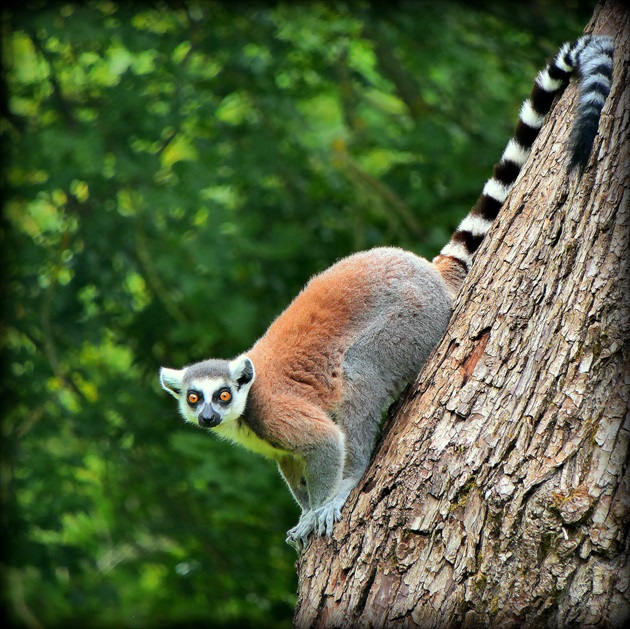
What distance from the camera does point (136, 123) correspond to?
23.7 feet

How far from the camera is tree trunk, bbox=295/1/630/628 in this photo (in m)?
3.22

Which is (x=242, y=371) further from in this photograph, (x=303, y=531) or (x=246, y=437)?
(x=303, y=531)

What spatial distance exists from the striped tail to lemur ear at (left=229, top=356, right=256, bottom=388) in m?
1.31

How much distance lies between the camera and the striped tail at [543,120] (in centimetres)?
346

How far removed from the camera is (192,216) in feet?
24.7

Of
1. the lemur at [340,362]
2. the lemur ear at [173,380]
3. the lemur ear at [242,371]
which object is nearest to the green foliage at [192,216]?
the lemur ear at [173,380]

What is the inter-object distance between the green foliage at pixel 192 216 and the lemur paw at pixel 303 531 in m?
2.68

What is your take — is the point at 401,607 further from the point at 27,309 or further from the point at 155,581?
the point at 155,581

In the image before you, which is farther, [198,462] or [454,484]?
[198,462]

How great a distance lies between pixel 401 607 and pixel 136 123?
531 centimetres

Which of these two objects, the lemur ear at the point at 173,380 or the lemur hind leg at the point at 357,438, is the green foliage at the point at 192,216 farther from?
the lemur hind leg at the point at 357,438

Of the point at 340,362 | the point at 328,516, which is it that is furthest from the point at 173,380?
the point at 328,516

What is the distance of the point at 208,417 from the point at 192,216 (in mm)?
3253

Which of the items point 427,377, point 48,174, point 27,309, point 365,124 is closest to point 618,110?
point 427,377
